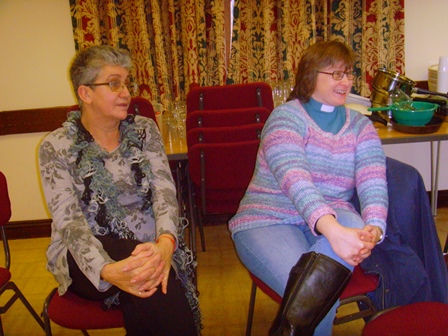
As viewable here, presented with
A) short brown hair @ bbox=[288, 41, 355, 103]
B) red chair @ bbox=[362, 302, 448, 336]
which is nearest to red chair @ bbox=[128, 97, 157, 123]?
short brown hair @ bbox=[288, 41, 355, 103]

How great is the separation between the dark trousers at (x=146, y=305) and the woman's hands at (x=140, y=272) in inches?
1.2

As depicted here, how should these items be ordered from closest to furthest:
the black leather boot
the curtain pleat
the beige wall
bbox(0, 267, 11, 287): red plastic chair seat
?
1. the black leather boot
2. bbox(0, 267, 11, 287): red plastic chair seat
3. the curtain pleat
4. the beige wall

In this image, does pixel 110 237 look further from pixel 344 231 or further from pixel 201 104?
pixel 201 104

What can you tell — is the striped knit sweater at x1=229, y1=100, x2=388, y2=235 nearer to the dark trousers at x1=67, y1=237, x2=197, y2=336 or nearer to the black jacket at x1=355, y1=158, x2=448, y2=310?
the black jacket at x1=355, y1=158, x2=448, y2=310

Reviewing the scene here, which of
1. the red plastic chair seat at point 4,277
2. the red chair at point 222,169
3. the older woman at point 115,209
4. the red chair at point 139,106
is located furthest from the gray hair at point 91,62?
the red plastic chair seat at point 4,277

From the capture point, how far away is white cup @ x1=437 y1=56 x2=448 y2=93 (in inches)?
106

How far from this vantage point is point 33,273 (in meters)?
2.77

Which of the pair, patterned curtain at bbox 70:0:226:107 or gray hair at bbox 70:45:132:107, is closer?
gray hair at bbox 70:45:132:107

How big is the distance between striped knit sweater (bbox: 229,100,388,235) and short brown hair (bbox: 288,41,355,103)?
0.24 feet

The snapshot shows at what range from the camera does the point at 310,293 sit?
1377 millimetres

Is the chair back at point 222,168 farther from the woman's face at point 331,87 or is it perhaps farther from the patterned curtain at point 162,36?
the patterned curtain at point 162,36

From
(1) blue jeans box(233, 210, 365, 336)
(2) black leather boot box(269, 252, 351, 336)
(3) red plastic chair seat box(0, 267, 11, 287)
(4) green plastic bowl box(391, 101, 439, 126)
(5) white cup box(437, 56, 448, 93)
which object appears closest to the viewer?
(2) black leather boot box(269, 252, 351, 336)

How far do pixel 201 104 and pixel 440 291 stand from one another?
4.47 feet

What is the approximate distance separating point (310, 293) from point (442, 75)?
1877 millimetres
